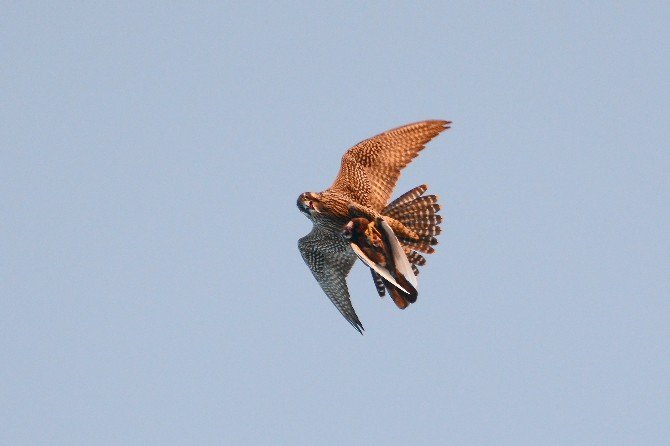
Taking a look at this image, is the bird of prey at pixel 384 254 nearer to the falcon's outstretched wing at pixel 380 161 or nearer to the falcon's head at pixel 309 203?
the falcon's head at pixel 309 203

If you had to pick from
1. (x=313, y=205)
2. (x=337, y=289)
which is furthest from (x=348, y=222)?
(x=337, y=289)

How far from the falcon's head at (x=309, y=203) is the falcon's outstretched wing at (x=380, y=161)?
545mm

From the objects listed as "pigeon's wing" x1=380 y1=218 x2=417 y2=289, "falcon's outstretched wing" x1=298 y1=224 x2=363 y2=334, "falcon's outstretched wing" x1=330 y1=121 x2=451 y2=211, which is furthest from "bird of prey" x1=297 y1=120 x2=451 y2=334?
"pigeon's wing" x1=380 y1=218 x2=417 y2=289

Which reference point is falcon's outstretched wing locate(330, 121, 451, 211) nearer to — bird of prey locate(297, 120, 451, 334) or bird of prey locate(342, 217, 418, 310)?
bird of prey locate(297, 120, 451, 334)

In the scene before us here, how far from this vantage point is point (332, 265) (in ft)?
57.7

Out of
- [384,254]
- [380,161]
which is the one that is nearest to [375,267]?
[384,254]

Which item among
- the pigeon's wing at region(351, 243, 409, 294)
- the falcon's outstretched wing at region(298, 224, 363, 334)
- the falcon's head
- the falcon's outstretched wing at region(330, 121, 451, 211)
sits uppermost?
the falcon's outstretched wing at region(330, 121, 451, 211)

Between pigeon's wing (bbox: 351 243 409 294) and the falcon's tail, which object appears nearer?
pigeon's wing (bbox: 351 243 409 294)

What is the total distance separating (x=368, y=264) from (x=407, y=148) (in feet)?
A: 6.74

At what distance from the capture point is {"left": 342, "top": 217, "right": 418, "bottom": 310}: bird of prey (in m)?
15.6

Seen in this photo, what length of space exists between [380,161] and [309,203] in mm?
1401

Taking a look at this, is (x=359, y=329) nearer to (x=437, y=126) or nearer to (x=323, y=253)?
(x=323, y=253)

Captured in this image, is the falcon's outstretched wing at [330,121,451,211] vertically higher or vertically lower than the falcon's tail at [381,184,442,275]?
higher

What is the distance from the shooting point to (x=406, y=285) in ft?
51.2
